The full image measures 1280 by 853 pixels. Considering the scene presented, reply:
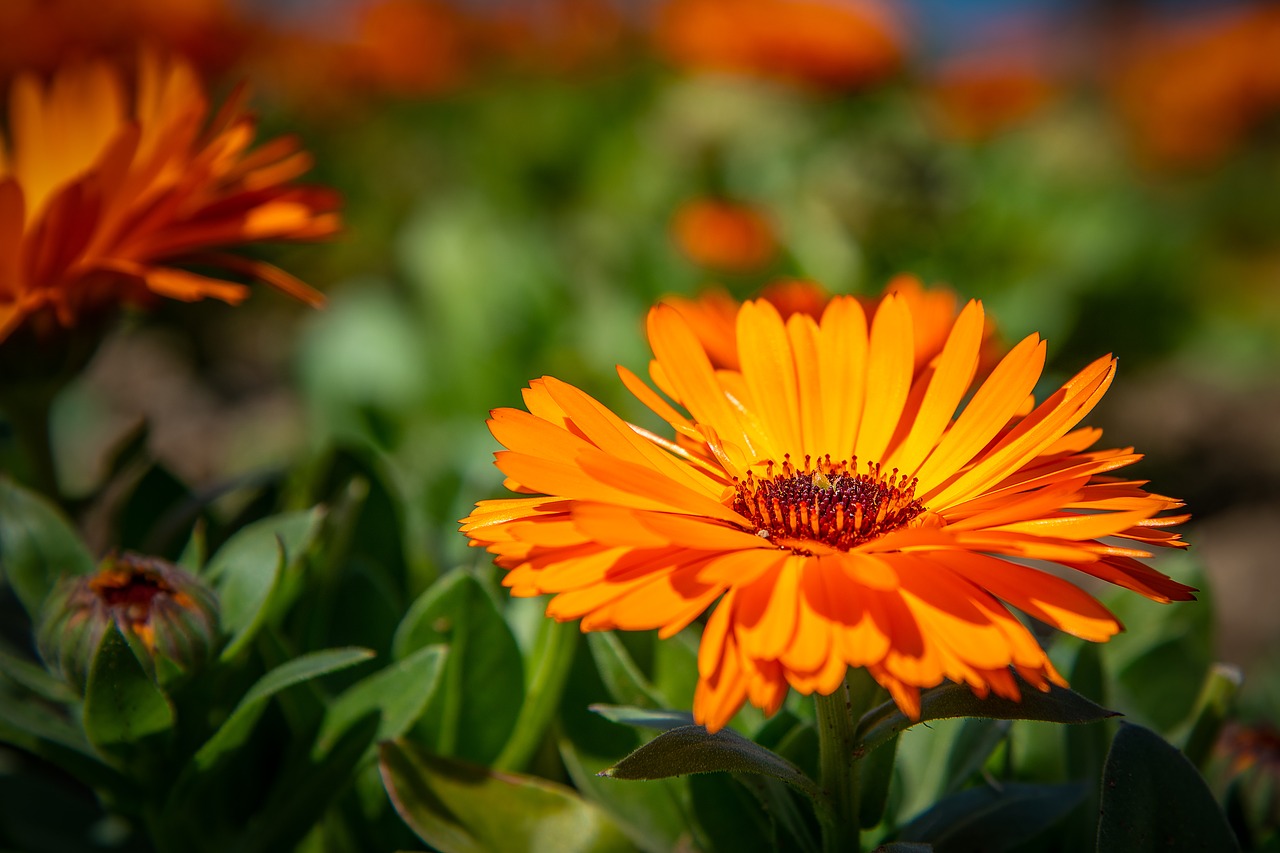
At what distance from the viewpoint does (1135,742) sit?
89cm

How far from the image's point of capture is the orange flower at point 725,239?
2346 mm

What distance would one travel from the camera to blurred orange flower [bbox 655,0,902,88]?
136 inches

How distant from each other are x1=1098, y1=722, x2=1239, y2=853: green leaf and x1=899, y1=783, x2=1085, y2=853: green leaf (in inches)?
3.1

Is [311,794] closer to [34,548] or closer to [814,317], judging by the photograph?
[34,548]

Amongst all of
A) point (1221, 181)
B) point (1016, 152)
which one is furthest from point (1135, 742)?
point (1221, 181)

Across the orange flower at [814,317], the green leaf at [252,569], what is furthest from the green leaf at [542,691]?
the orange flower at [814,317]

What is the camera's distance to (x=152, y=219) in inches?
42.8

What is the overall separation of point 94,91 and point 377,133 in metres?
2.51

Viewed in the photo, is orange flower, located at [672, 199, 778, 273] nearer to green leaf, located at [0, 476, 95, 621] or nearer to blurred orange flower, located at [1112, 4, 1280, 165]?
green leaf, located at [0, 476, 95, 621]

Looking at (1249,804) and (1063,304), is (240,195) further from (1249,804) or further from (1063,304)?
(1063,304)

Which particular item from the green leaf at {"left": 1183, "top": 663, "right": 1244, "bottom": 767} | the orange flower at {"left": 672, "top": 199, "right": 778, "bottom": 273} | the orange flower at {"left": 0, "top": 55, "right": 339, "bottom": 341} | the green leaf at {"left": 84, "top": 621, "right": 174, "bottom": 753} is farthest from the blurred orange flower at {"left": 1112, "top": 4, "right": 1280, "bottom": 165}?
the green leaf at {"left": 84, "top": 621, "right": 174, "bottom": 753}

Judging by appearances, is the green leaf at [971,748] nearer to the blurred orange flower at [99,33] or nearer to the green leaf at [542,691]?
the green leaf at [542,691]

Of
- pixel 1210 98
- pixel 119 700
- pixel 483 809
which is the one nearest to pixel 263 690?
pixel 119 700

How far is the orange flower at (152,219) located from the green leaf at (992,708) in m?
0.66
